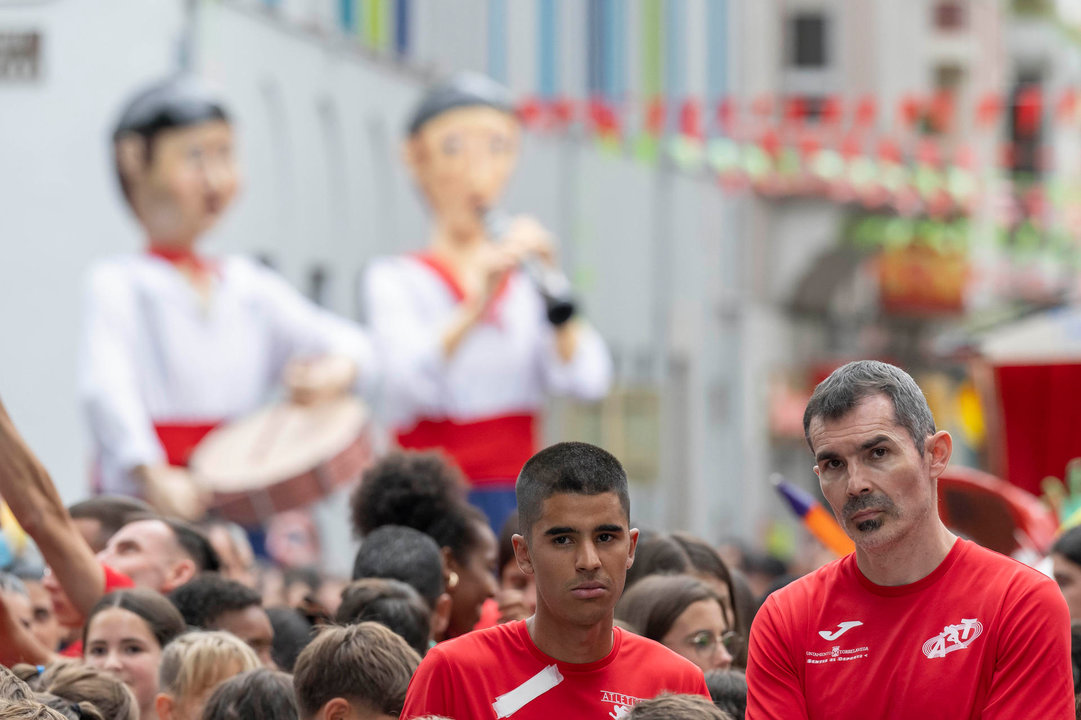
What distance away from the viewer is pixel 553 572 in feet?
10.9

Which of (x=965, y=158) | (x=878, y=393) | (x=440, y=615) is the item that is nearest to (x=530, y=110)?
(x=965, y=158)

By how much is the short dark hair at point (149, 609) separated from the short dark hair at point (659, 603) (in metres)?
1.06

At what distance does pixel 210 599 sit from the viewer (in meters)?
4.99

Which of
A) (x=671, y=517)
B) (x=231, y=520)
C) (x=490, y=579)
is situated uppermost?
(x=490, y=579)

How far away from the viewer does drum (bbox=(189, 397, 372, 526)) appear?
30.2 ft

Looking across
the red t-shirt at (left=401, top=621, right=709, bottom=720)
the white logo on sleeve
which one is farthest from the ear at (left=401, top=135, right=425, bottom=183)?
the white logo on sleeve

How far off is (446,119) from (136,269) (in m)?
2.19

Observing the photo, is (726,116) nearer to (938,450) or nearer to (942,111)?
(942,111)

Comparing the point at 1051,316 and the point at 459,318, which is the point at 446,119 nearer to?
the point at 459,318

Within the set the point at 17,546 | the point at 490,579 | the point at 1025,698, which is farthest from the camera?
the point at 17,546

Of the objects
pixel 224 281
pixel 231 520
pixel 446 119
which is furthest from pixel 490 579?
pixel 446 119

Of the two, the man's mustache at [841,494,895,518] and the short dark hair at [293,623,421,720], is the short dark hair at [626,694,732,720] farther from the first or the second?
Result: the short dark hair at [293,623,421,720]

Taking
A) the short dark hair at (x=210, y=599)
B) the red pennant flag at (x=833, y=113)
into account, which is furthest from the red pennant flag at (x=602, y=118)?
the short dark hair at (x=210, y=599)

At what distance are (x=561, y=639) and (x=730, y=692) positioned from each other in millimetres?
854
